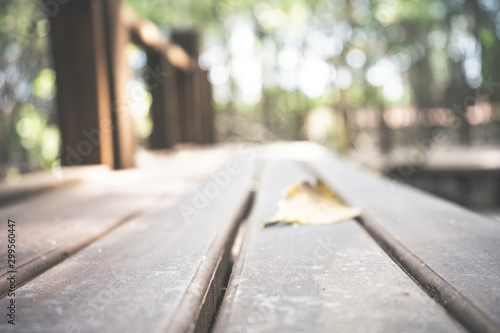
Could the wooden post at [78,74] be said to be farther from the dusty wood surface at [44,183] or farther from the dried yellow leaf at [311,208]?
the dried yellow leaf at [311,208]

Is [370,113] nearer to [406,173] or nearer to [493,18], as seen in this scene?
[493,18]

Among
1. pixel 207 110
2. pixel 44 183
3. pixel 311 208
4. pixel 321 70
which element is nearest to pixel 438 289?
pixel 311 208

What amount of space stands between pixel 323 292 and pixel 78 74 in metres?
1.73

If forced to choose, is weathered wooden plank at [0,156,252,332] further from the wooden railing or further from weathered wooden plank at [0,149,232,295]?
the wooden railing

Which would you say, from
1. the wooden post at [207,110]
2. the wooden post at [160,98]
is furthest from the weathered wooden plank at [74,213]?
the wooden post at [207,110]

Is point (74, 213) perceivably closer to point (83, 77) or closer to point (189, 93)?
point (83, 77)

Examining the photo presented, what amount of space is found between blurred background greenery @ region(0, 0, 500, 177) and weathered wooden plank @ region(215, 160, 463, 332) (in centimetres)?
686

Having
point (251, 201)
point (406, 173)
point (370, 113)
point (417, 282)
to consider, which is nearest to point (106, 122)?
point (251, 201)

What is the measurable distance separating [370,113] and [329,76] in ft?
8.73

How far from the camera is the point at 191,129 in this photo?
199 inches

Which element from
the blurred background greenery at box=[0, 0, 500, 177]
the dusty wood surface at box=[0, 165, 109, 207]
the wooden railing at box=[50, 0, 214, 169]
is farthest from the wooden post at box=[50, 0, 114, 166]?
the blurred background greenery at box=[0, 0, 500, 177]

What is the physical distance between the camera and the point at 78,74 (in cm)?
188

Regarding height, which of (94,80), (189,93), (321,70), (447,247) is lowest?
(447,247)

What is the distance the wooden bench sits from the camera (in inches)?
15.6
